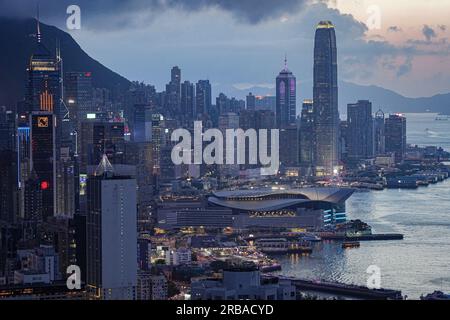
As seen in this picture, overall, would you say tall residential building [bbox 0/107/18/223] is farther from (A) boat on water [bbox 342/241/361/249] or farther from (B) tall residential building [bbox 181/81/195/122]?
(B) tall residential building [bbox 181/81/195/122]

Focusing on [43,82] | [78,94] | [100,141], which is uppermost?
[43,82]

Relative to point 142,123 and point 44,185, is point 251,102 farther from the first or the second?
point 44,185

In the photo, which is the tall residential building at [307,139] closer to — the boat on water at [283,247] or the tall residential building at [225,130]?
the tall residential building at [225,130]

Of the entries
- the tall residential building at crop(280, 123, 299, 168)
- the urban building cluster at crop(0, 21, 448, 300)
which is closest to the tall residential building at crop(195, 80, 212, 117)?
the urban building cluster at crop(0, 21, 448, 300)

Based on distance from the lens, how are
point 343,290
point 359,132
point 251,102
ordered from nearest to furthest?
point 343,290
point 251,102
point 359,132

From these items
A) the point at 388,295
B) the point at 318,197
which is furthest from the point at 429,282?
the point at 318,197

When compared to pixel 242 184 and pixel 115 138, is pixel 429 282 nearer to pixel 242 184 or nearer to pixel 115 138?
pixel 115 138

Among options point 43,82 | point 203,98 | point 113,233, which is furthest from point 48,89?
point 113,233
